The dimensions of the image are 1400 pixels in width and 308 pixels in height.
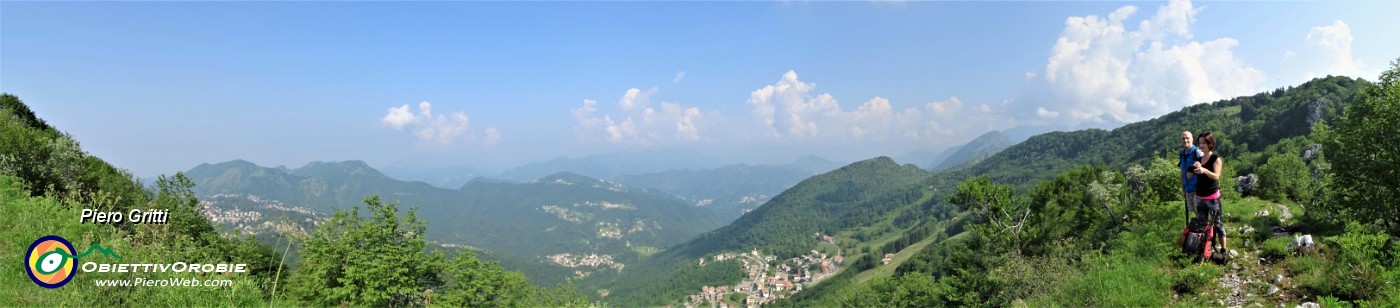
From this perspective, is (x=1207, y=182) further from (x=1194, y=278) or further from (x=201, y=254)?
(x=201, y=254)

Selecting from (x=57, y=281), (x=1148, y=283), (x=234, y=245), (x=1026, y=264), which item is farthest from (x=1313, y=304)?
(x=234, y=245)

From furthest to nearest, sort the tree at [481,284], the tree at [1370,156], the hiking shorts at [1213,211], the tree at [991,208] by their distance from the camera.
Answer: the tree at [991,208], the tree at [481,284], the hiking shorts at [1213,211], the tree at [1370,156]

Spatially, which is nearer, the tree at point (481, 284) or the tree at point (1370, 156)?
the tree at point (1370, 156)

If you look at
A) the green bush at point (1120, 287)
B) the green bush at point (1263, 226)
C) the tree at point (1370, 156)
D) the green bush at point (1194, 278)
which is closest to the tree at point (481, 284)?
the green bush at point (1120, 287)

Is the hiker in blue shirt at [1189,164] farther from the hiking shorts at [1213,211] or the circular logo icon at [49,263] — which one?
the circular logo icon at [49,263]

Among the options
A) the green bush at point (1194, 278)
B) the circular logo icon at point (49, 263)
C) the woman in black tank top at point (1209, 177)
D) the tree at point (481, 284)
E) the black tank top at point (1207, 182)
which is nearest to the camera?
the circular logo icon at point (49, 263)

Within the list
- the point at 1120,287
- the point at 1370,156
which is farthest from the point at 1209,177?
the point at 1370,156

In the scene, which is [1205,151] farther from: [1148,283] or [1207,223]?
[1148,283]
